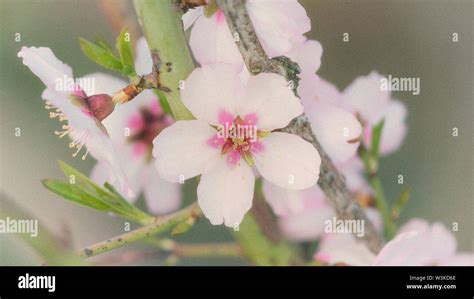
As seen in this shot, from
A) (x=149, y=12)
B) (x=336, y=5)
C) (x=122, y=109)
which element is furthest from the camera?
(x=336, y=5)

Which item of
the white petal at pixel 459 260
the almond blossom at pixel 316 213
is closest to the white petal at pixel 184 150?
the almond blossom at pixel 316 213

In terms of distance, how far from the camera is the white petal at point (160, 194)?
645 millimetres

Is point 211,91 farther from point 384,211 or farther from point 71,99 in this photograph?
point 384,211

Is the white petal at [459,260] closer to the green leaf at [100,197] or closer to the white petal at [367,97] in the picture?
the white petal at [367,97]

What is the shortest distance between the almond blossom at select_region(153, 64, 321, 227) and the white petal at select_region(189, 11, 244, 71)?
0.04 ft

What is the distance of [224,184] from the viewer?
0.55m

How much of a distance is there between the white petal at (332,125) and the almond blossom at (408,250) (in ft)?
0.33

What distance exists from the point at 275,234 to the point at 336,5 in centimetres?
28

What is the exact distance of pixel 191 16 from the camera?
0.54 meters

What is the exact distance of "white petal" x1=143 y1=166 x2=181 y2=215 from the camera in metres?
0.65

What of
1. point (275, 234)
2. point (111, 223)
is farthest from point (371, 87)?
point (111, 223)

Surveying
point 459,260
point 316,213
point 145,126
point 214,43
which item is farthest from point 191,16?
point 459,260

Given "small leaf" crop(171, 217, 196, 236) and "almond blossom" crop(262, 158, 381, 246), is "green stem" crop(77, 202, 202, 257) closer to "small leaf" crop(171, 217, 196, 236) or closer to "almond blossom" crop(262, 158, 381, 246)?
"small leaf" crop(171, 217, 196, 236)
